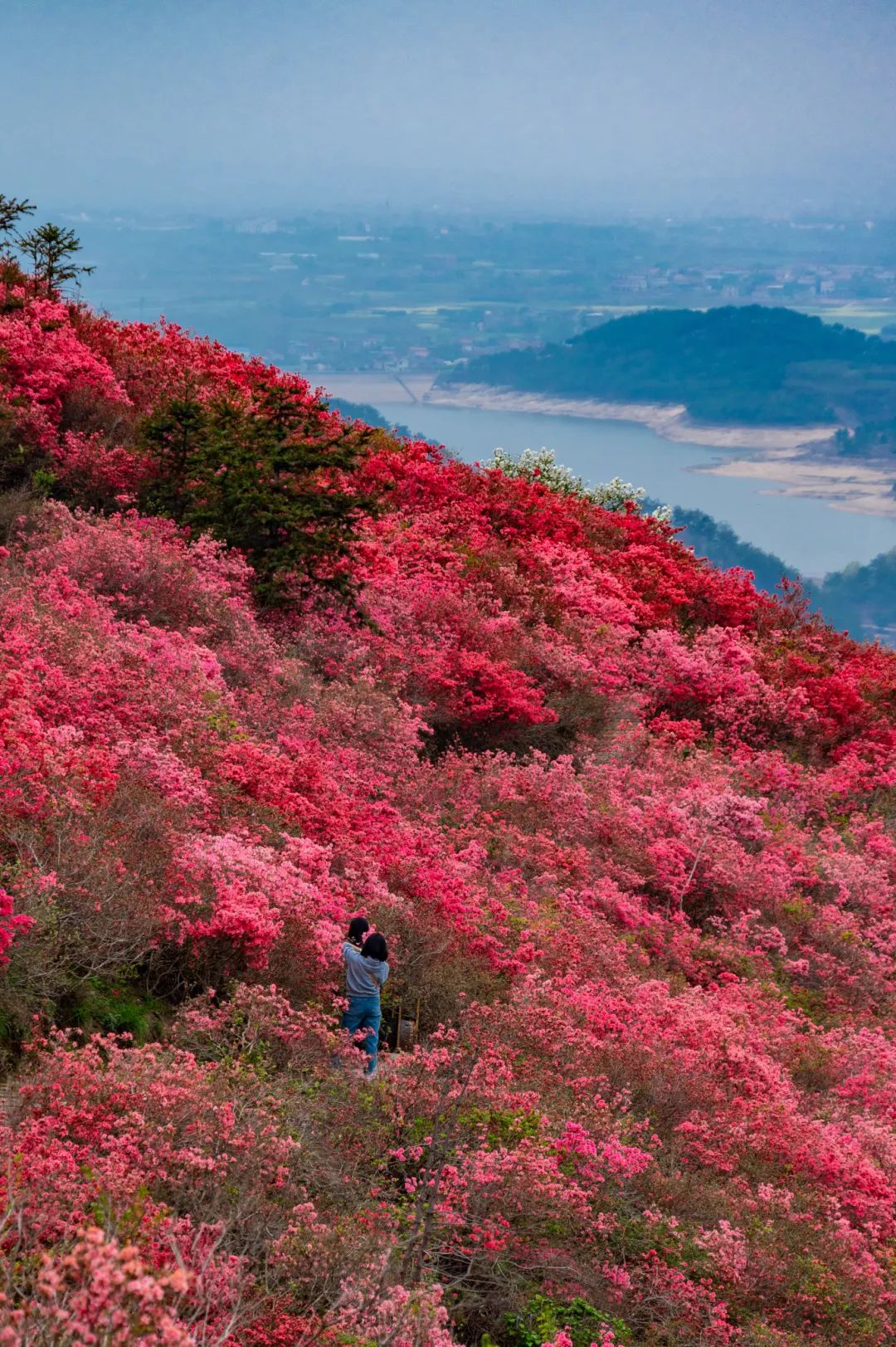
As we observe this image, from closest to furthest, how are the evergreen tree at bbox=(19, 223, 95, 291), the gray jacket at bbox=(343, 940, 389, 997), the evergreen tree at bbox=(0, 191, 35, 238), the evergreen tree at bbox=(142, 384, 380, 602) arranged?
1. the gray jacket at bbox=(343, 940, 389, 997)
2. the evergreen tree at bbox=(142, 384, 380, 602)
3. the evergreen tree at bbox=(0, 191, 35, 238)
4. the evergreen tree at bbox=(19, 223, 95, 291)

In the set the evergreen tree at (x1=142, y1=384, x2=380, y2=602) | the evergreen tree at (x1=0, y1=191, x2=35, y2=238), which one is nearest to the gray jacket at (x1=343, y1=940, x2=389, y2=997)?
the evergreen tree at (x1=142, y1=384, x2=380, y2=602)

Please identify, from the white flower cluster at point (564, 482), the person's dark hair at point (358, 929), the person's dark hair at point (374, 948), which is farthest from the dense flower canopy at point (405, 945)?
the white flower cluster at point (564, 482)

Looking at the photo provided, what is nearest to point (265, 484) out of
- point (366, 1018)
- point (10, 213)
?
point (10, 213)

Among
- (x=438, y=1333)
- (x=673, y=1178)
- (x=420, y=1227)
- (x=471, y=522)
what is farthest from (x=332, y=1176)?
(x=471, y=522)

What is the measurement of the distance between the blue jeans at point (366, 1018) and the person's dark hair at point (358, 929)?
59 centimetres

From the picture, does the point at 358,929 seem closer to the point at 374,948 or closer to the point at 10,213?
the point at 374,948

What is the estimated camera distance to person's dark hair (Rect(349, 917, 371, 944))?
32.3 ft

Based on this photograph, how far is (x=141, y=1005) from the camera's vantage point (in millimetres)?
8953

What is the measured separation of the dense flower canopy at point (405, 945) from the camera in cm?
656

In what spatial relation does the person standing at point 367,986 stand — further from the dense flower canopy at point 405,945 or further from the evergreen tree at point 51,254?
the evergreen tree at point 51,254

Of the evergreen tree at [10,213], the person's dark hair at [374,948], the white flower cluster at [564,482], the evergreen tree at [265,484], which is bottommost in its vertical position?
the person's dark hair at [374,948]

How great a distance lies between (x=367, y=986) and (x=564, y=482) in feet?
94.8

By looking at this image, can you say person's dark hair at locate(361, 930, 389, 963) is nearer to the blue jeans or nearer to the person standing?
the person standing

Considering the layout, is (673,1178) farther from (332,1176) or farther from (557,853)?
(557,853)
